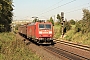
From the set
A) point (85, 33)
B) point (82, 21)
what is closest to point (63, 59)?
point (85, 33)

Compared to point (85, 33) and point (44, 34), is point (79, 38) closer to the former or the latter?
point (85, 33)

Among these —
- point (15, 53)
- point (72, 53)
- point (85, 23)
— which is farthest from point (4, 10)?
point (15, 53)

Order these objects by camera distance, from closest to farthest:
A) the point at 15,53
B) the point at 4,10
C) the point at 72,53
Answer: the point at 15,53, the point at 72,53, the point at 4,10

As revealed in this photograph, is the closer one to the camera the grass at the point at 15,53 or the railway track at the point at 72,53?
the grass at the point at 15,53

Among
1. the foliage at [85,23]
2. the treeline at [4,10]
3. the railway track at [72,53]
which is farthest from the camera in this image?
the treeline at [4,10]

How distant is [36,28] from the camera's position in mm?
22672

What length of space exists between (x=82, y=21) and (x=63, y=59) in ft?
53.8

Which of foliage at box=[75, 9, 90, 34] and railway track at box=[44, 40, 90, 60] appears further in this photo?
foliage at box=[75, 9, 90, 34]

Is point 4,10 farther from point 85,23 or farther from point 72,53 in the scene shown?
point 72,53

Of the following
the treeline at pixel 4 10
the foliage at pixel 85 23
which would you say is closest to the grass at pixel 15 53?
the foliage at pixel 85 23

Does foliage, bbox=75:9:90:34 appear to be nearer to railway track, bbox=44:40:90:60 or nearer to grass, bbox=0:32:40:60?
railway track, bbox=44:40:90:60

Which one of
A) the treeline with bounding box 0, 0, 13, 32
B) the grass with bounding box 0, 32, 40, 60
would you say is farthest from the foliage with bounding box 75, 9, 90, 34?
the grass with bounding box 0, 32, 40, 60

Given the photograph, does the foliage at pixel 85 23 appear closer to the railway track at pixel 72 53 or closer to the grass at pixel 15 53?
the railway track at pixel 72 53

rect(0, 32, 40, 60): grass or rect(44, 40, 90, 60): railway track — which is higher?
rect(0, 32, 40, 60): grass
